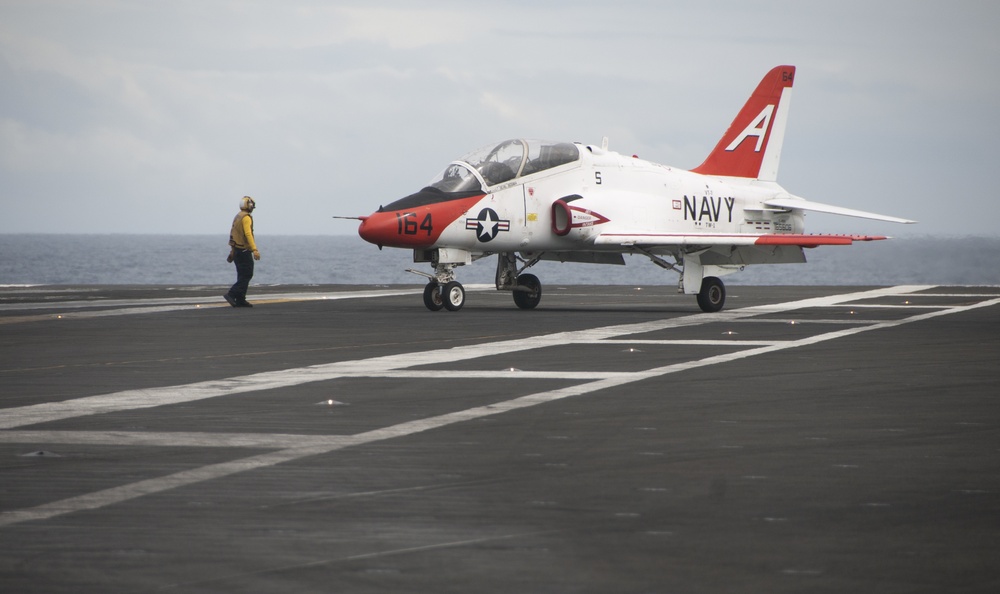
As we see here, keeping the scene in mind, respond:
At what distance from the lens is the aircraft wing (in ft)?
79.4

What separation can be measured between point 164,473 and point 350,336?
11.0 metres

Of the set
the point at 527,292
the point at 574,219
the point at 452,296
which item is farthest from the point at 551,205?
the point at 452,296

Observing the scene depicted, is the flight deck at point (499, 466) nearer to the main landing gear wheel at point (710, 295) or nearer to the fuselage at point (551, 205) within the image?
the fuselage at point (551, 205)

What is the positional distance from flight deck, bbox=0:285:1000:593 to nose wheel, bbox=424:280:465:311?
281 inches

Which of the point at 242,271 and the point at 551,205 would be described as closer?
the point at 551,205

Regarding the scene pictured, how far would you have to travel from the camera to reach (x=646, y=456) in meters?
8.29

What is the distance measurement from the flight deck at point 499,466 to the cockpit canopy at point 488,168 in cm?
685

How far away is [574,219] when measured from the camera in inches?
963

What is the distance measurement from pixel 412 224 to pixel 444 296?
1.83 metres

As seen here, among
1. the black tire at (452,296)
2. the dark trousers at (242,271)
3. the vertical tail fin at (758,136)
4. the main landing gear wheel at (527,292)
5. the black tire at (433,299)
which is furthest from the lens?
the vertical tail fin at (758,136)

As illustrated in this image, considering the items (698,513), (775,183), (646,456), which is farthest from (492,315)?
(698,513)

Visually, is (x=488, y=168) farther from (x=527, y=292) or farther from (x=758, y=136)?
(x=758, y=136)

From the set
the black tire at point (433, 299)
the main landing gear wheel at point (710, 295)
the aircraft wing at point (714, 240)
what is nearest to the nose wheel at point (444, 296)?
the black tire at point (433, 299)

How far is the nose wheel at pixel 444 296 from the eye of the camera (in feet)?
80.5
